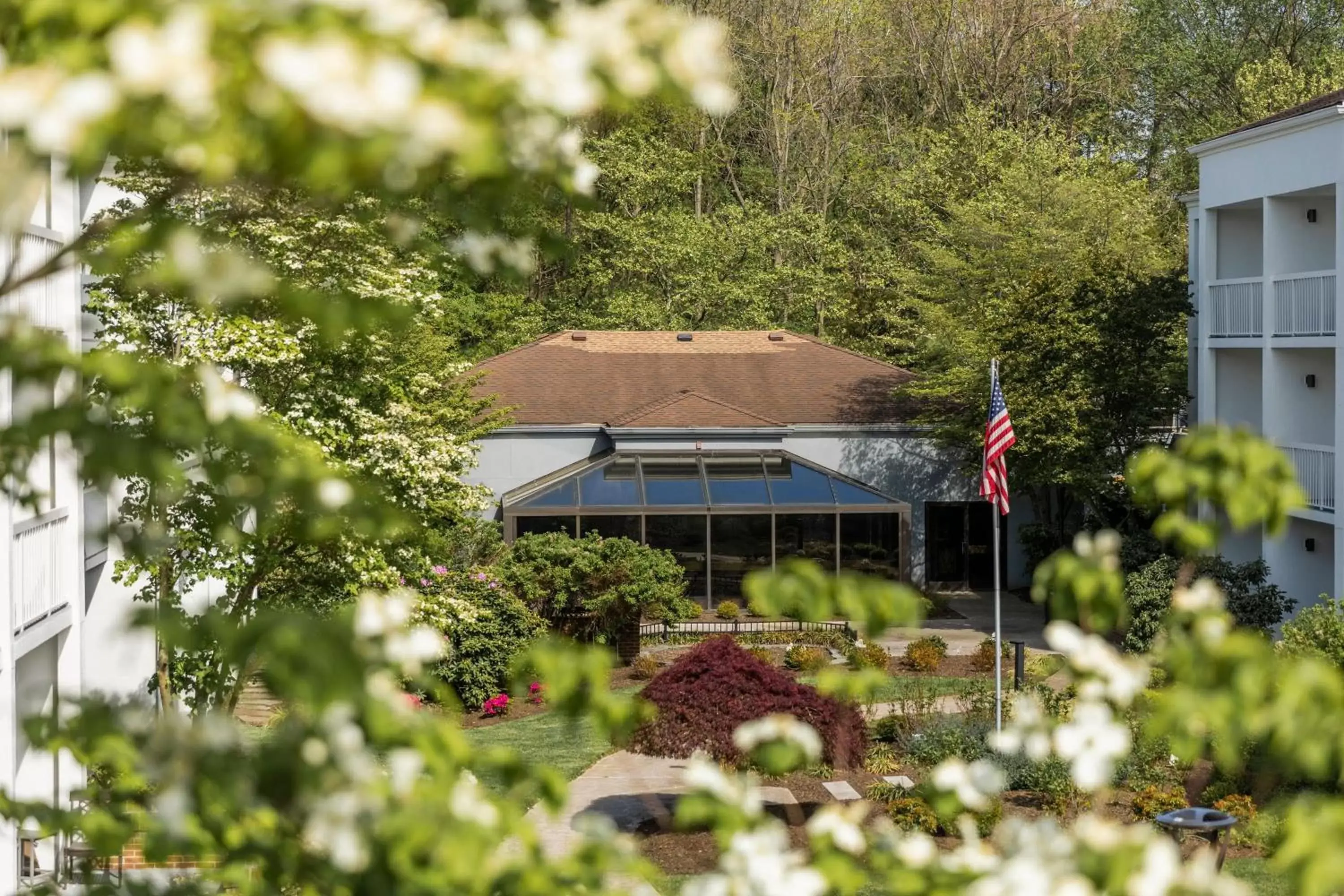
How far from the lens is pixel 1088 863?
2871mm

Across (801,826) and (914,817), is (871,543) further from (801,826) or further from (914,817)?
(801,826)

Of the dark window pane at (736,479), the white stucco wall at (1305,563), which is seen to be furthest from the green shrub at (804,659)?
the white stucco wall at (1305,563)

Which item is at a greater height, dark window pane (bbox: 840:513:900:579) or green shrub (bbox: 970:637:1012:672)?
dark window pane (bbox: 840:513:900:579)

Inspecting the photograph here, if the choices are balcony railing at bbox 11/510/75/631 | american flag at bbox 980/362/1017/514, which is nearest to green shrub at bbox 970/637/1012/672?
american flag at bbox 980/362/1017/514

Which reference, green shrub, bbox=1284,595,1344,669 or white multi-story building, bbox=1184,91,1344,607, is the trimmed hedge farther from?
white multi-story building, bbox=1184,91,1344,607

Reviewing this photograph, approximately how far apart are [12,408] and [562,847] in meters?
6.54

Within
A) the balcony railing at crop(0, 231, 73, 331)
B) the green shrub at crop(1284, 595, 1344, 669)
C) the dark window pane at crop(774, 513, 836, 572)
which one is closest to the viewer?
the balcony railing at crop(0, 231, 73, 331)

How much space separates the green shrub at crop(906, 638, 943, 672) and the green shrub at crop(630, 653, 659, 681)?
174 inches

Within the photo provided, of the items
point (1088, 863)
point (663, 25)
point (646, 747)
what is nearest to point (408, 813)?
point (1088, 863)

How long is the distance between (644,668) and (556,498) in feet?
20.7

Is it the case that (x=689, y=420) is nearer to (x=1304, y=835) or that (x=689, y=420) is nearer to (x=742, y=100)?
(x=742, y=100)

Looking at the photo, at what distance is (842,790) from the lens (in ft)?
56.7

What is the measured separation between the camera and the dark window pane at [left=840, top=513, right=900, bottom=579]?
33.2 m

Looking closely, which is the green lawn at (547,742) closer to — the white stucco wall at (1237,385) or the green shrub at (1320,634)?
the green shrub at (1320,634)
